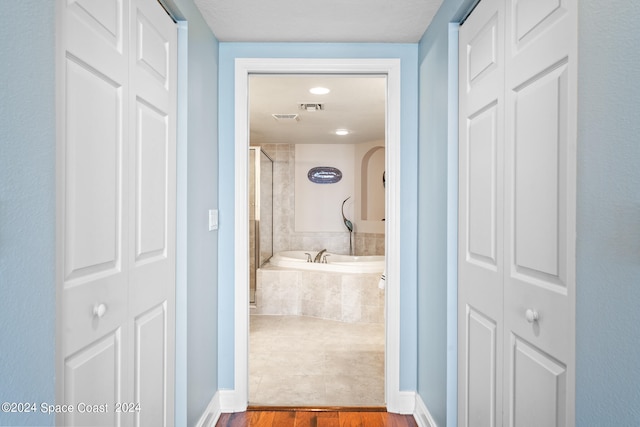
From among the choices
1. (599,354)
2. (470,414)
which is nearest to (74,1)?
(599,354)

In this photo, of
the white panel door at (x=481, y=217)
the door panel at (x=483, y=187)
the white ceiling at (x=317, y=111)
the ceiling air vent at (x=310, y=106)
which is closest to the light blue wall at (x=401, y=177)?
the white ceiling at (x=317, y=111)

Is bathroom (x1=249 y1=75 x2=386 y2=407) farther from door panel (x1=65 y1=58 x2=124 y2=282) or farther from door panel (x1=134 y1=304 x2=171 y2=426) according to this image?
door panel (x1=65 y1=58 x2=124 y2=282)

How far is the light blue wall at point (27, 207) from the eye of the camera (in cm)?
82

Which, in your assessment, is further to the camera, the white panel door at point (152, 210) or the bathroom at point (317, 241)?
the bathroom at point (317, 241)

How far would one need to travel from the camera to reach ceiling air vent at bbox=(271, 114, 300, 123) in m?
4.61

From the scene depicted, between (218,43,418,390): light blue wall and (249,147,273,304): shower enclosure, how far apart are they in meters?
2.68

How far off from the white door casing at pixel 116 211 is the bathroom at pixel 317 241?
109cm

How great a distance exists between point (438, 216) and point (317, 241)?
15.1ft

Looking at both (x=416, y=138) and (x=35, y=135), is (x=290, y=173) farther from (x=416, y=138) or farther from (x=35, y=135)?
(x=35, y=135)

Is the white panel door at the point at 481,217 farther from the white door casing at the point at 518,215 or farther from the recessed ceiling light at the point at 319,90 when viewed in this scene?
the recessed ceiling light at the point at 319,90

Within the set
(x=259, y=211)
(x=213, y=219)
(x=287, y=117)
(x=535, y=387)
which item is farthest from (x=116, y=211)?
(x=259, y=211)

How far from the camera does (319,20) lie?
2219mm

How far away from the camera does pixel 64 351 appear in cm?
110

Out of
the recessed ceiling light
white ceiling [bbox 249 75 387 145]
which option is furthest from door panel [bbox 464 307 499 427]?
the recessed ceiling light
